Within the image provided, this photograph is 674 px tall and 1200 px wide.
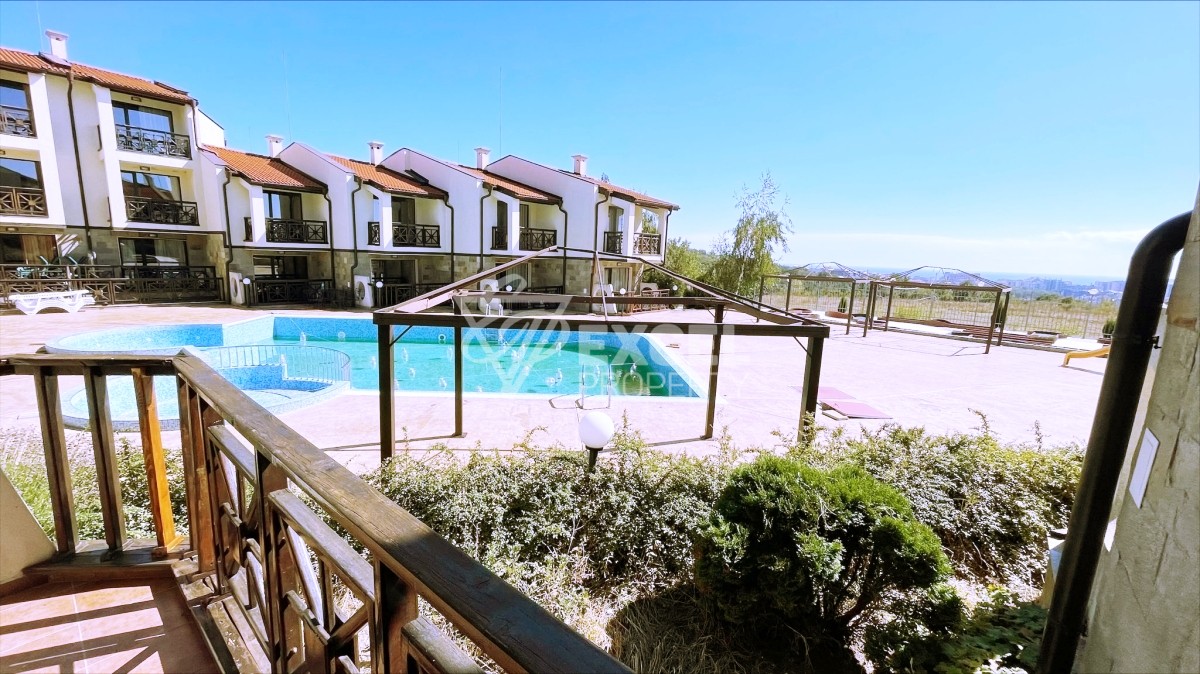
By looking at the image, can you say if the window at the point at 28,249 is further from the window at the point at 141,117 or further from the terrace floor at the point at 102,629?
the terrace floor at the point at 102,629

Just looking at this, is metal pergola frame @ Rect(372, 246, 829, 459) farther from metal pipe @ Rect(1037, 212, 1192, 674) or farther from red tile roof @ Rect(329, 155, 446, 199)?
red tile roof @ Rect(329, 155, 446, 199)

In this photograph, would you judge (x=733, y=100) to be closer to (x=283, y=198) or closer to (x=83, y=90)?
(x=283, y=198)

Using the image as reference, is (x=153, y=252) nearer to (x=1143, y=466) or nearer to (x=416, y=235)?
(x=416, y=235)

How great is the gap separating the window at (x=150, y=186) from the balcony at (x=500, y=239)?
11.9m

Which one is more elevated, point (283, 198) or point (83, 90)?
point (83, 90)

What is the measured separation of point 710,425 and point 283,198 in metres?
20.7

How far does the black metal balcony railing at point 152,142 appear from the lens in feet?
54.9

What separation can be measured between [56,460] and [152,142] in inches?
868

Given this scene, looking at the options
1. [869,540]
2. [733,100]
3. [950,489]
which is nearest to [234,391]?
[869,540]

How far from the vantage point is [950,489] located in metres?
4.42

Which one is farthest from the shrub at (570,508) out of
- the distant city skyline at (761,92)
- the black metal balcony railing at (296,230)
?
the black metal balcony railing at (296,230)

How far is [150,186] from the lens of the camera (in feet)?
58.7

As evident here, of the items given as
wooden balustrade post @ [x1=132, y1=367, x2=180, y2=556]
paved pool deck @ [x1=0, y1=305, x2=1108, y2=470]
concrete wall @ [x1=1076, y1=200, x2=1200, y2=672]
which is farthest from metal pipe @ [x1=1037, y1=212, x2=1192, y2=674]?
wooden balustrade post @ [x1=132, y1=367, x2=180, y2=556]

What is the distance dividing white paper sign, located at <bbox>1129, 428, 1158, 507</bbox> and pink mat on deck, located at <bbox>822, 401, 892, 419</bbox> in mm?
6950
